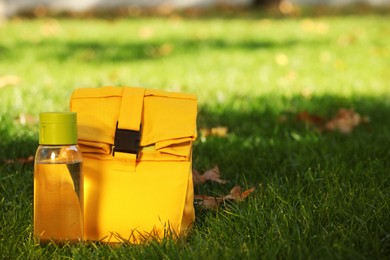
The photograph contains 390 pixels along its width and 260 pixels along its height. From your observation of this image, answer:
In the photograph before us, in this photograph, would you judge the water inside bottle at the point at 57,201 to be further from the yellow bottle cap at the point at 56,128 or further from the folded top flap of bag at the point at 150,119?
the folded top flap of bag at the point at 150,119

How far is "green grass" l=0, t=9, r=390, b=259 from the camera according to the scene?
2623 mm

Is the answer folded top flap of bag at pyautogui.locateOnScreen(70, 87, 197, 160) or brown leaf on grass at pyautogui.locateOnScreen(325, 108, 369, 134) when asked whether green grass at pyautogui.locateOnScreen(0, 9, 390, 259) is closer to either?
brown leaf on grass at pyautogui.locateOnScreen(325, 108, 369, 134)

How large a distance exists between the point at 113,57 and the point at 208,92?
2404 millimetres

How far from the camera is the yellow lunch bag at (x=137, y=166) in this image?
9.07ft

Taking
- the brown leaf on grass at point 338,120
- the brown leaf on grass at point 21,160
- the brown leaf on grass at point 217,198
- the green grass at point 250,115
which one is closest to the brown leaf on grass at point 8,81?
the green grass at point 250,115

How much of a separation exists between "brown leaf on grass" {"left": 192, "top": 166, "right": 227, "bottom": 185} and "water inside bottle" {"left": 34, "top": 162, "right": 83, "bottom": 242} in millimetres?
890

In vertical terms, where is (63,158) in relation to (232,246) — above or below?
above

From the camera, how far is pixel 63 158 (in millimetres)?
2625

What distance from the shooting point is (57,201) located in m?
2.64

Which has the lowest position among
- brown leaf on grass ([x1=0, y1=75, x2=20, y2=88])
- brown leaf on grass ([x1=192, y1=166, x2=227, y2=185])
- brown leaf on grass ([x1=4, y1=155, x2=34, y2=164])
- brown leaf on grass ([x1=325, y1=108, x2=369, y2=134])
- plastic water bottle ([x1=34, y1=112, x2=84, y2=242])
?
brown leaf on grass ([x1=325, y1=108, x2=369, y2=134])

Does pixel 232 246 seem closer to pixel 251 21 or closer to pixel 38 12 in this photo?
pixel 251 21

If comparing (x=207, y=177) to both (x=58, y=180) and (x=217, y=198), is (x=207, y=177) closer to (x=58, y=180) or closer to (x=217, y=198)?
(x=217, y=198)

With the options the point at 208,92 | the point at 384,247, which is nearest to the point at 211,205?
the point at 384,247

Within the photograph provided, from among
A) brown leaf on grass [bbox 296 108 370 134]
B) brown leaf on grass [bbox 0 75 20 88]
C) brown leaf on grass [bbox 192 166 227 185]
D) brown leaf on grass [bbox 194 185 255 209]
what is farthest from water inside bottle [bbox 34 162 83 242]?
brown leaf on grass [bbox 0 75 20 88]
